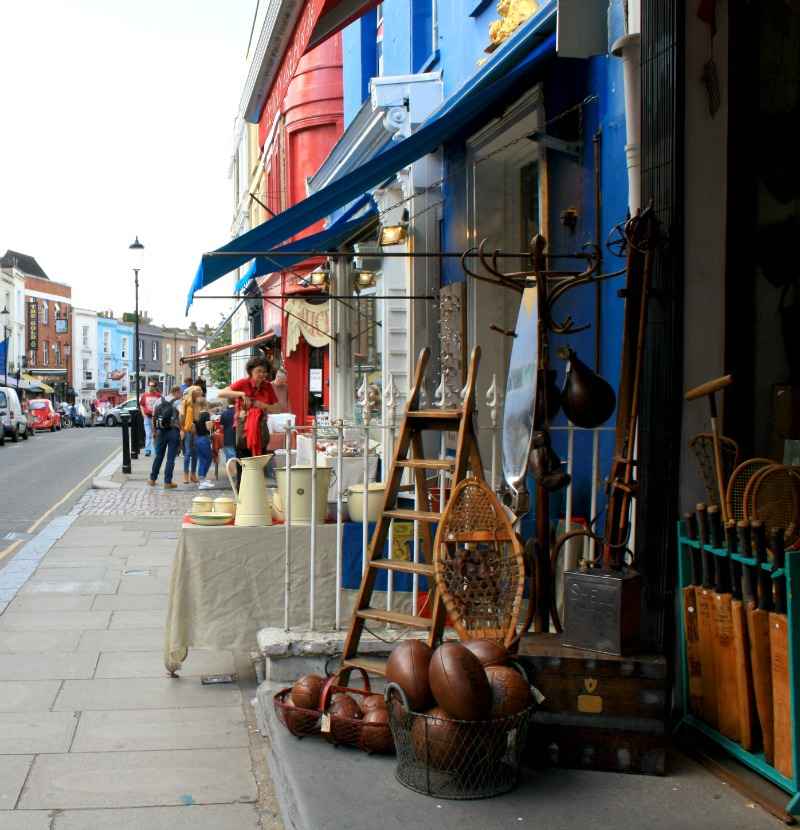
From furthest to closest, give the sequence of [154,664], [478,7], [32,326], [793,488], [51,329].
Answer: [51,329], [32,326], [478,7], [154,664], [793,488]

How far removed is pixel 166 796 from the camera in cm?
424

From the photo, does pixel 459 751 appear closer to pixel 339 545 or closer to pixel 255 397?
pixel 339 545

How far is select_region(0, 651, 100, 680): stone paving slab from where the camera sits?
19.3ft

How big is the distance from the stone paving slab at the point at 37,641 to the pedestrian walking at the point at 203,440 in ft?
31.0

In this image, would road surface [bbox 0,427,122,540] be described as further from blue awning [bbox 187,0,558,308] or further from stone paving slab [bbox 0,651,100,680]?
stone paving slab [bbox 0,651,100,680]

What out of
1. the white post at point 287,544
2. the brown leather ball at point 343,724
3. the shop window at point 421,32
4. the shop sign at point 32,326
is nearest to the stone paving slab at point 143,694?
the white post at point 287,544

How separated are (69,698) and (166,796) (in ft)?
4.88

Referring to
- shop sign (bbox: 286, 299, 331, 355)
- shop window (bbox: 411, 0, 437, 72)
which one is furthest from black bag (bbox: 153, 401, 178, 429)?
shop window (bbox: 411, 0, 437, 72)

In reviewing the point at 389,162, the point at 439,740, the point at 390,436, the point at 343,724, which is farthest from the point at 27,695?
the point at 389,162

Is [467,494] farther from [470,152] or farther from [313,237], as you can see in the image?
[313,237]

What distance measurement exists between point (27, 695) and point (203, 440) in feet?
37.9

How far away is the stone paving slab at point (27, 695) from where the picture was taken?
5320 millimetres

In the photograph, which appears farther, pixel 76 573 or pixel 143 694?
pixel 76 573

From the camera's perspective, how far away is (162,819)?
4.02m
